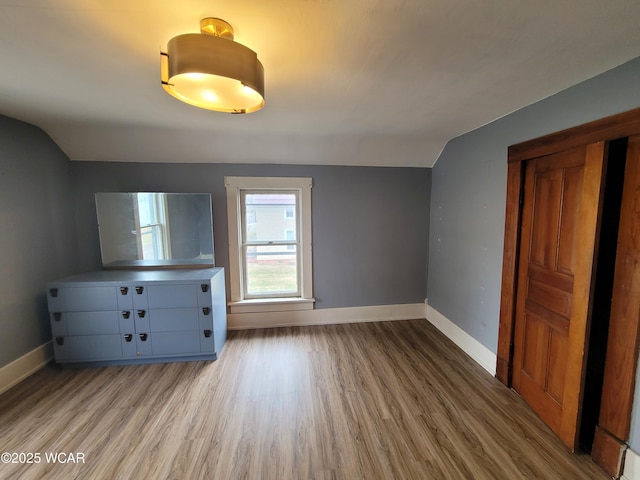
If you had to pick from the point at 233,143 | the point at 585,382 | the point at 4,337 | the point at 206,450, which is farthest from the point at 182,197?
the point at 585,382

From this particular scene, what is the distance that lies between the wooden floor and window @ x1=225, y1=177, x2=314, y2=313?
77 centimetres

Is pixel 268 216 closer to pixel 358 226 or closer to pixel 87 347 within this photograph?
pixel 358 226

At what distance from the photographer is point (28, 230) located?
7.64ft

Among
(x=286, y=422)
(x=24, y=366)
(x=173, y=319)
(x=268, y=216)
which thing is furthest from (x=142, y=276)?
(x=286, y=422)

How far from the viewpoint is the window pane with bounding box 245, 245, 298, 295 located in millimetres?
3303

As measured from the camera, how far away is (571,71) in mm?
1448

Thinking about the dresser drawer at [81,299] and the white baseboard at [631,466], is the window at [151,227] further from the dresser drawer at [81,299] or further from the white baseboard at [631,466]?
the white baseboard at [631,466]

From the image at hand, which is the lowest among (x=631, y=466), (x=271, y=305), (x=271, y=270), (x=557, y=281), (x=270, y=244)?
(x=631, y=466)

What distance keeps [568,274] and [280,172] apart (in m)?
2.68

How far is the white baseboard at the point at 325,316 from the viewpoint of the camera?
3.24m

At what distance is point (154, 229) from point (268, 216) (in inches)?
48.3

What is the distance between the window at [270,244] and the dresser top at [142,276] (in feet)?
1.53

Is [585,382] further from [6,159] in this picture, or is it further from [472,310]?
[6,159]

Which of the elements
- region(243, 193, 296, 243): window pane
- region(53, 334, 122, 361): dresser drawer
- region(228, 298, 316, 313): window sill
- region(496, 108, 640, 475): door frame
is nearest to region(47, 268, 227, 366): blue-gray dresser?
region(53, 334, 122, 361): dresser drawer
